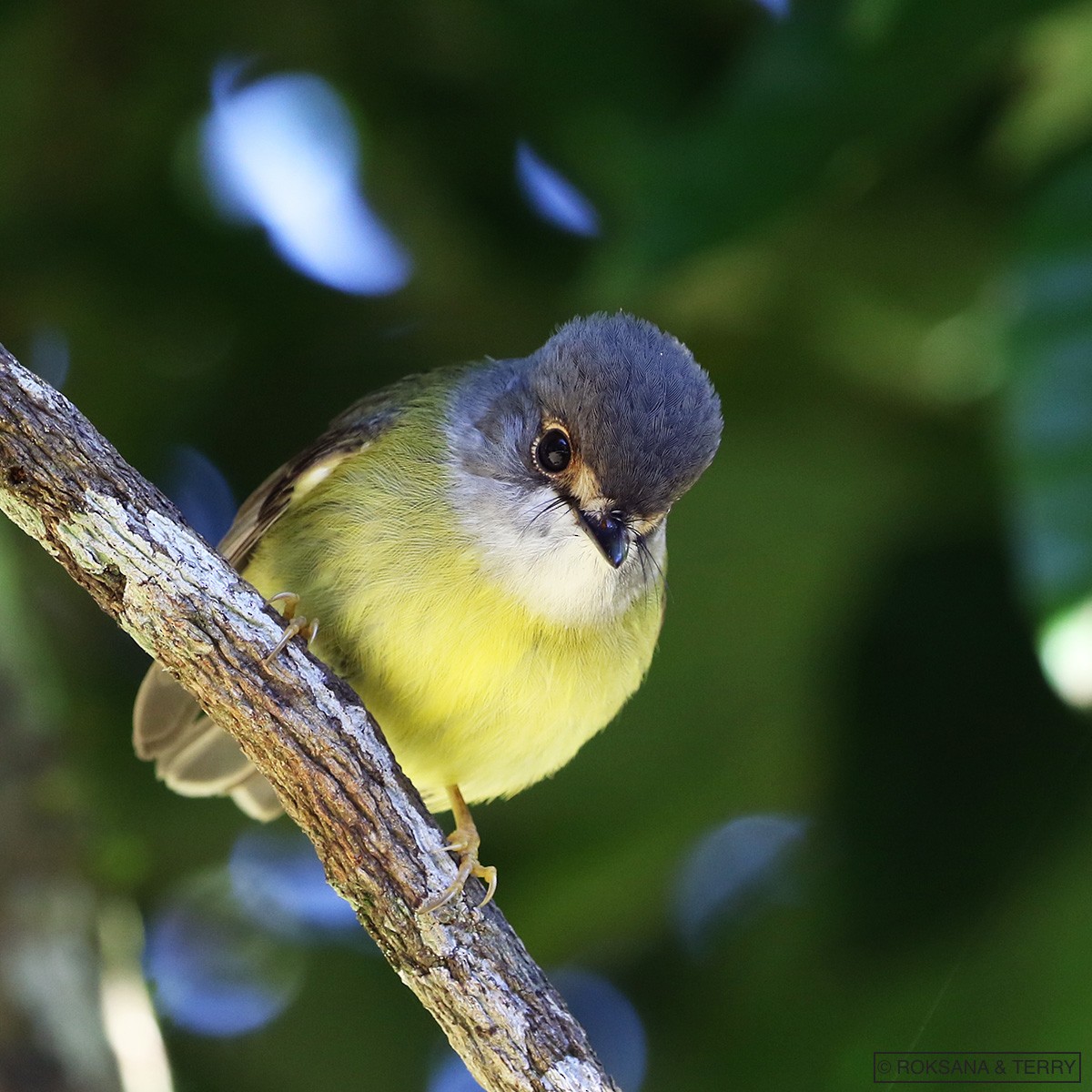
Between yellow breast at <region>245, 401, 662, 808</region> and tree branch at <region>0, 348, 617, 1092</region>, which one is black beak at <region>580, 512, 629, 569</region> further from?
tree branch at <region>0, 348, 617, 1092</region>

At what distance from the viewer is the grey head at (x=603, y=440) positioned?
3264mm

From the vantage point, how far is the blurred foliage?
4086 millimetres

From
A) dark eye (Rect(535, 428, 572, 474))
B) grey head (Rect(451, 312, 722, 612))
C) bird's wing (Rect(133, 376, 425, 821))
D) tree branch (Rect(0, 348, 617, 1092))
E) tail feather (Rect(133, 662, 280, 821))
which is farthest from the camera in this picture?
tail feather (Rect(133, 662, 280, 821))

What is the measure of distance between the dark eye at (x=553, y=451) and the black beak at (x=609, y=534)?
0.55ft

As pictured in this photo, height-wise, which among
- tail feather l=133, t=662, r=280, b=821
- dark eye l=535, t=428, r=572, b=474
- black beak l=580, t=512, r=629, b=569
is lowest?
tail feather l=133, t=662, r=280, b=821

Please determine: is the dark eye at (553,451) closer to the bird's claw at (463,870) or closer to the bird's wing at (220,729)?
the bird's wing at (220,729)

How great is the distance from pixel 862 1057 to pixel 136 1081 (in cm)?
200

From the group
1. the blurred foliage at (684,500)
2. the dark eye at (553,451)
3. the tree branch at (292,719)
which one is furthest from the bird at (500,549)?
the blurred foliage at (684,500)

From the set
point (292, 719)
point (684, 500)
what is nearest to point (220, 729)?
point (292, 719)

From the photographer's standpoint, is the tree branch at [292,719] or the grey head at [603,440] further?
the grey head at [603,440]

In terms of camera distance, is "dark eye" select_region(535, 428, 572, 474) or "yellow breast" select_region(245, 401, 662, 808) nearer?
"yellow breast" select_region(245, 401, 662, 808)

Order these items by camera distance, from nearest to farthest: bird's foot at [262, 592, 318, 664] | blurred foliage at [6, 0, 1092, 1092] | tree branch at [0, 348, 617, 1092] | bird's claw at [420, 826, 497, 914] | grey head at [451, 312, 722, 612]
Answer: tree branch at [0, 348, 617, 1092], bird's claw at [420, 826, 497, 914], bird's foot at [262, 592, 318, 664], grey head at [451, 312, 722, 612], blurred foliage at [6, 0, 1092, 1092]

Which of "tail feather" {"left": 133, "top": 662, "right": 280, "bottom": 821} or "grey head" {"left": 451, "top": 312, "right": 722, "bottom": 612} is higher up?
"grey head" {"left": 451, "top": 312, "right": 722, "bottom": 612}

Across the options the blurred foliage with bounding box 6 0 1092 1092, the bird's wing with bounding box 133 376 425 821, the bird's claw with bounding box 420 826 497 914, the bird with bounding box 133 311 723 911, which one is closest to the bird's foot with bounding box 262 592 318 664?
the bird with bounding box 133 311 723 911
